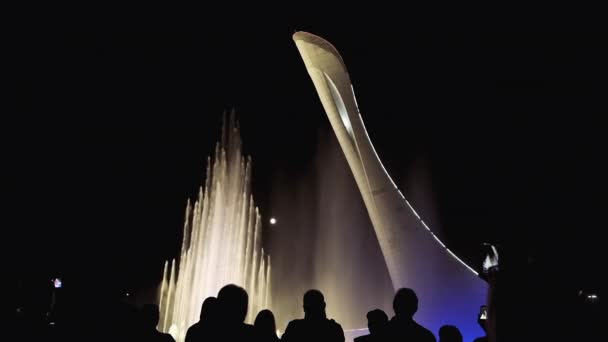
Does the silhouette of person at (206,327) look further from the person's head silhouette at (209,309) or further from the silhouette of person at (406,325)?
the silhouette of person at (406,325)

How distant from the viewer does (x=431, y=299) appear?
12.7 meters

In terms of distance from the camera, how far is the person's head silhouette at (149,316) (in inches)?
129

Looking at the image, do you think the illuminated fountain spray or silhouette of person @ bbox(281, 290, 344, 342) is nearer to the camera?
silhouette of person @ bbox(281, 290, 344, 342)

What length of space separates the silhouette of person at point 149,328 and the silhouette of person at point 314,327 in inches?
32.2

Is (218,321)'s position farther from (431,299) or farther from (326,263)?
(326,263)

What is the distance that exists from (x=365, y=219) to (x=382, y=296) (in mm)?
4009

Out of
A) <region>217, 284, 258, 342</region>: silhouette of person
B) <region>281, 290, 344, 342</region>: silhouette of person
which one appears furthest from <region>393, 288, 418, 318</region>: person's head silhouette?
<region>217, 284, 258, 342</region>: silhouette of person

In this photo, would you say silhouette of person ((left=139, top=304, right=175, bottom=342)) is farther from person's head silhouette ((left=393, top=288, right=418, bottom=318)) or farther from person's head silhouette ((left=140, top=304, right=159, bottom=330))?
person's head silhouette ((left=393, top=288, right=418, bottom=318))

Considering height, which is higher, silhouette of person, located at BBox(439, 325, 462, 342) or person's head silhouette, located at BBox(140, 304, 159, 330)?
person's head silhouette, located at BBox(140, 304, 159, 330)

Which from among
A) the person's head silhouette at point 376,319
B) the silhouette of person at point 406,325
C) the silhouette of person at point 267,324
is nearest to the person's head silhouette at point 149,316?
the silhouette of person at point 267,324

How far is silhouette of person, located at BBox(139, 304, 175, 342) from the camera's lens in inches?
127

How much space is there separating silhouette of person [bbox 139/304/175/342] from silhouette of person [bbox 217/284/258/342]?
835 mm

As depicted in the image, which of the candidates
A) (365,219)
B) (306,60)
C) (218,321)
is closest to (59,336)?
(218,321)

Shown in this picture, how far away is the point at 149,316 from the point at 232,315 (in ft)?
3.29
